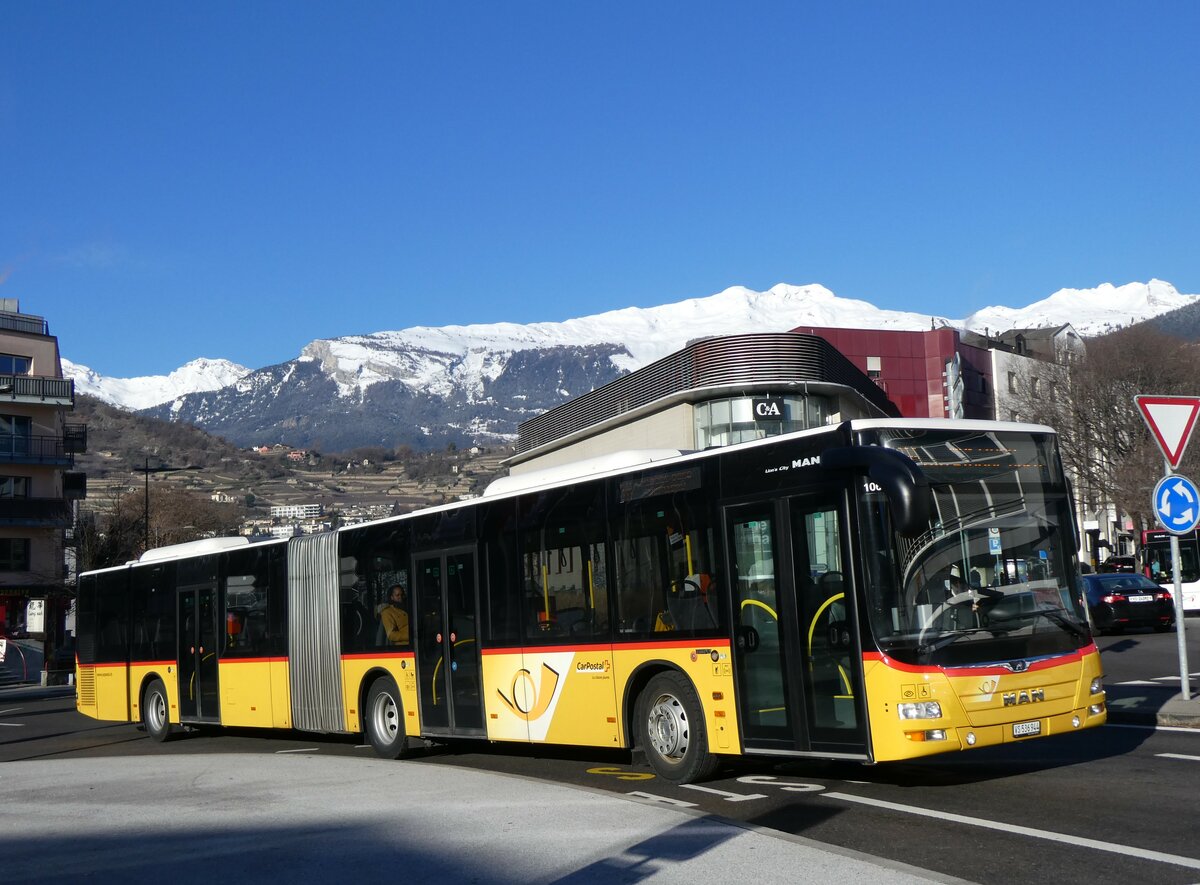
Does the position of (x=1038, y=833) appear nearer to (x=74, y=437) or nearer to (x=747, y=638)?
(x=747, y=638)

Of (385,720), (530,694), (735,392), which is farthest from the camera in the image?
(735,392)

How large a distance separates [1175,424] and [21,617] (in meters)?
64.5

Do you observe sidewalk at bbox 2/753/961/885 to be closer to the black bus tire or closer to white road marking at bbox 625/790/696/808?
white road marking at bbox 625/790/696/808

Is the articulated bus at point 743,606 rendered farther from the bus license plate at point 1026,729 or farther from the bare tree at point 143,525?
the bare tree at point 143,525

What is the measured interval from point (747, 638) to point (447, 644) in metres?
5.16

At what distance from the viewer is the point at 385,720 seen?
1622 cm

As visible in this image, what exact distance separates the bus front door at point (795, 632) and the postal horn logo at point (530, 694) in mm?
2922

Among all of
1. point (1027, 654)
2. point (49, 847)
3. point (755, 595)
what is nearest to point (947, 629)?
point (1027, 654)

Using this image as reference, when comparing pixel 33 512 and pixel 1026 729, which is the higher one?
pixel 33 512

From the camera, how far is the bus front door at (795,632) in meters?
9.97

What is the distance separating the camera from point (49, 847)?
9.28 m

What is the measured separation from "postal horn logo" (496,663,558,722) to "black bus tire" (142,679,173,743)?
9557mm

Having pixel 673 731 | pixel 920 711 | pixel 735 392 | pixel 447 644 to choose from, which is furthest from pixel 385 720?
pixel 735 392

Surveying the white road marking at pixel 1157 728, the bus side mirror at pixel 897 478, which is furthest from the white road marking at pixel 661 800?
the white road marking at pixel 1157 728
